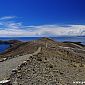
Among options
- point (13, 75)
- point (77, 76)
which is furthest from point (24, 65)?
point (77, 76)

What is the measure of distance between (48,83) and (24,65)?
539 cm

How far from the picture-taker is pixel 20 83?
14.2 metres

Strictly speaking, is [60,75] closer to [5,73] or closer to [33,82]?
[33,82]

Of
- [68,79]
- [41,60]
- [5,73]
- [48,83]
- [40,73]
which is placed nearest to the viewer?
[48,83]

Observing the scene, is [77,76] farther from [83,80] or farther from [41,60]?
[41,60]

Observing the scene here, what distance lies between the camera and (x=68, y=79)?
15156 millimetres

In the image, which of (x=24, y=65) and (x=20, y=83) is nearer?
(x=20, y=83)


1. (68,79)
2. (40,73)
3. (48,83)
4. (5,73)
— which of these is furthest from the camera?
(5,73)

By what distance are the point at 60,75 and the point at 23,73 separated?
2332mm

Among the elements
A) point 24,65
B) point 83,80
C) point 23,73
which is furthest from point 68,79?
point 24,65

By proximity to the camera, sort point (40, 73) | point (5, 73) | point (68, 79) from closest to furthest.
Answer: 1. point (68, 79)
2. point (40, 73)
3. point (5, 73)

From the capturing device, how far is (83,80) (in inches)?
599

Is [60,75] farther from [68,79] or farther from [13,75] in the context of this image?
[13,75]

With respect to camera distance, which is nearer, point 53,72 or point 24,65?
point 53,72
